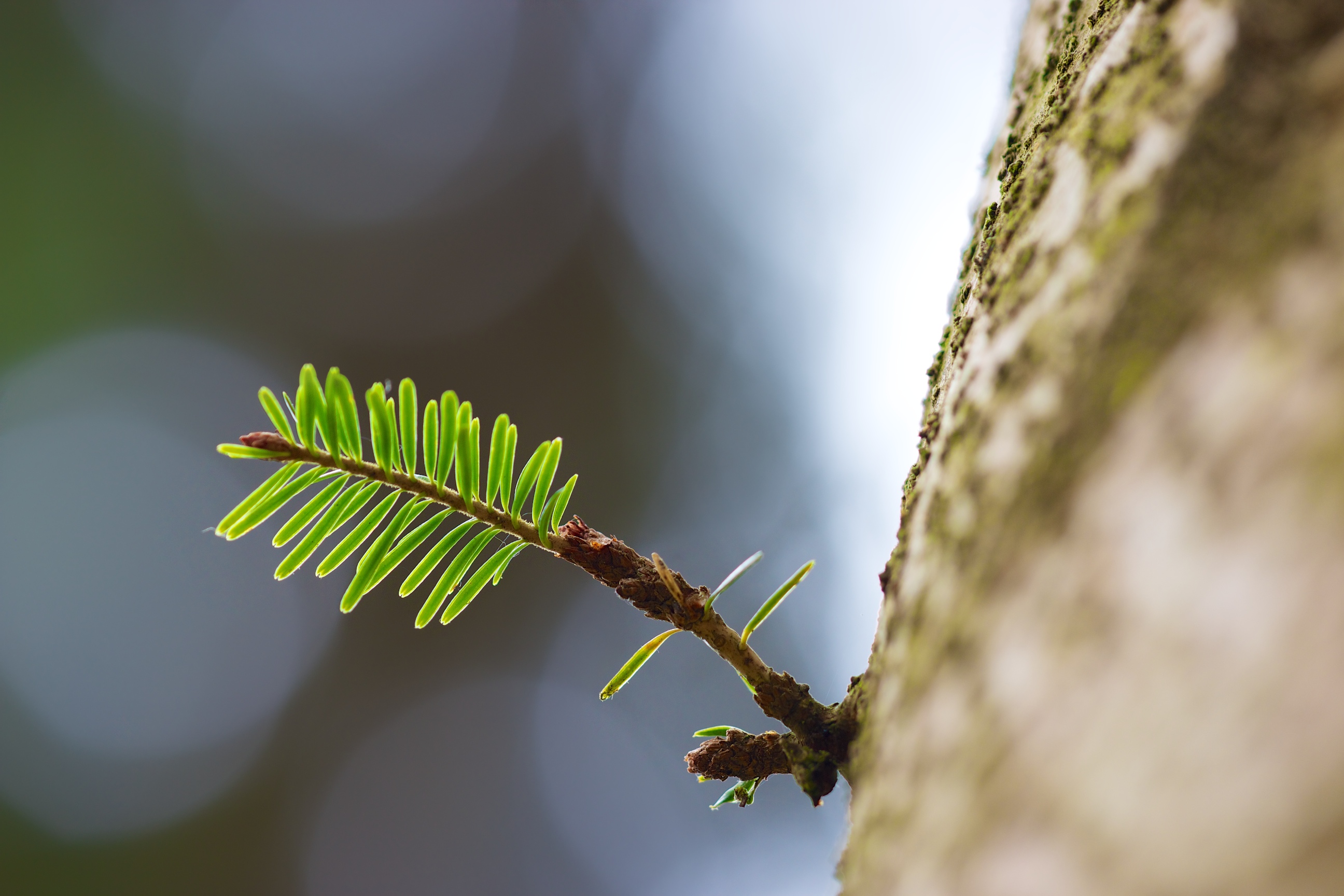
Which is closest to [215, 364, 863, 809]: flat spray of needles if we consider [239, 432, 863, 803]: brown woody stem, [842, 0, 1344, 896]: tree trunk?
[239, 432, 863, 803]: brown woody stem

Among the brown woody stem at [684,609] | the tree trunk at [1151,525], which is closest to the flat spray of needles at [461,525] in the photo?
the brown woody stem at [684,609]

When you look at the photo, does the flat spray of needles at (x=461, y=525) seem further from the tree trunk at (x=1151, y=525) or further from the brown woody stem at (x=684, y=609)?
the tree trunk at (x=1151, y=525)

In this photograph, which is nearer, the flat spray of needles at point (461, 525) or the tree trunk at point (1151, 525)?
the tree trunk at point (1151, 525)

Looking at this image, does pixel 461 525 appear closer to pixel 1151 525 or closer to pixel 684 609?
pixel 684 609

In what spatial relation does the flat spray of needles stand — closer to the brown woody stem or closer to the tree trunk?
the brown woody stem

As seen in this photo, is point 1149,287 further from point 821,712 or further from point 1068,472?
point 821,712

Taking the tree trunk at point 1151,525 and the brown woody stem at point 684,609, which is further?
the brown woody stem at point 684,609
